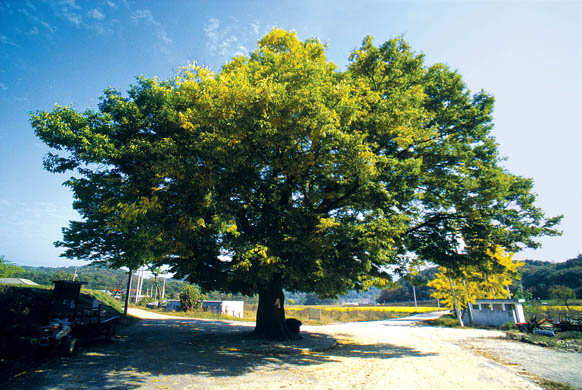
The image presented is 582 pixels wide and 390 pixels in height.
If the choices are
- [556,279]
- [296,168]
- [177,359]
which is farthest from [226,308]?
[556,279]

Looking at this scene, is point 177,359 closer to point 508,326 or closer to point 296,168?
point 296,168

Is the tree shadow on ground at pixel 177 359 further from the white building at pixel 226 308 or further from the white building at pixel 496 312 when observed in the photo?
the white building at pixel 226 308

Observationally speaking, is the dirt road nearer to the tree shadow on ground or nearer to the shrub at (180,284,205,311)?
the tree shadow on ground

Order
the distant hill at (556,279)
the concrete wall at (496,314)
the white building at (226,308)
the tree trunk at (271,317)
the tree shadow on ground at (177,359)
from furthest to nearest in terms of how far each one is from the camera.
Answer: the distant hill at (556,279) → the white building at (226,308) → the concrete wall at (496,314) → the tree trunk at (271,317) → the tree shadow on ground at (177,359)

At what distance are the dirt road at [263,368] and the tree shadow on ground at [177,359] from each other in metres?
0.02

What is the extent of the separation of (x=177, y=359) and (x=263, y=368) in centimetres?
341

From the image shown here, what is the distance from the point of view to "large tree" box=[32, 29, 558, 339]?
9891 millimetres

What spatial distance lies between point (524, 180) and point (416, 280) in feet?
22.3

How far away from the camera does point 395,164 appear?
1113cm

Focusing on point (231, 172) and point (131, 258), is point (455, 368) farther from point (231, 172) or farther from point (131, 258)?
point (131, 258)

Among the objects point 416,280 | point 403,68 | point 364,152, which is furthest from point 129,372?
point 403,68

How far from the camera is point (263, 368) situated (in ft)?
31.7

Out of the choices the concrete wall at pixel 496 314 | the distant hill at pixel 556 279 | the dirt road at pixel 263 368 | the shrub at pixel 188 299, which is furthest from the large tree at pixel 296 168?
the distant hill at pixel 556 279

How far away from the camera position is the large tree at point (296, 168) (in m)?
9.89
